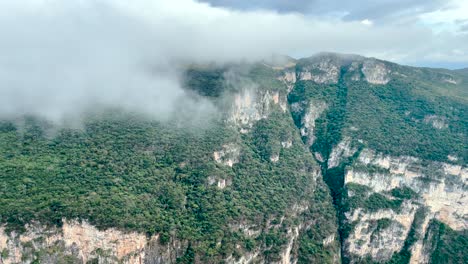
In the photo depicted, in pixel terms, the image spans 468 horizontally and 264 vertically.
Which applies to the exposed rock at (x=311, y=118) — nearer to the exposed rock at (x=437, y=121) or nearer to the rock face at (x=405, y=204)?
the rock face at (x=405, y=204)

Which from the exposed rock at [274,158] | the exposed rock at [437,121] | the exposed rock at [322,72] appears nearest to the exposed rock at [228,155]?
the exposed rock at [274,158]

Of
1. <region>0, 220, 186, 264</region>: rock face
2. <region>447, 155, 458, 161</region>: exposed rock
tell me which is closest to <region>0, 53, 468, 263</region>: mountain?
<region>0, 220, 186, 264</region>: rock face

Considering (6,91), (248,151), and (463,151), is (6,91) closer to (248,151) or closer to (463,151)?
(248,151)

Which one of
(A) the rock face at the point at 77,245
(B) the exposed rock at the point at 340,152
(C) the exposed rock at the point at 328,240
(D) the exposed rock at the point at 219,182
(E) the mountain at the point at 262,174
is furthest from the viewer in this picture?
(B) the exposed rock at the point at 340,152

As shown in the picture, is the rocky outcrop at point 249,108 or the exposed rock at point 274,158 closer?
the exposed rock at point 274,158

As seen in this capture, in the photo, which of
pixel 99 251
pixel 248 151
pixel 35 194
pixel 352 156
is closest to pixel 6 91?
pixel 35 194

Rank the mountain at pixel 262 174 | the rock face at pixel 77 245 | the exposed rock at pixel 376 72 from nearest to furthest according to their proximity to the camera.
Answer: the rock face at pixel 77 245, the mountain at pixel 262 174, the exposed rock at pixel 376 72
